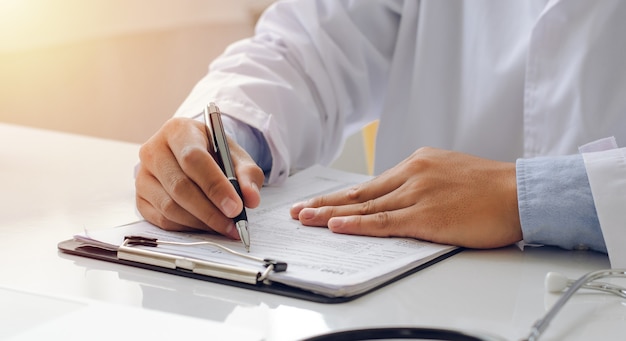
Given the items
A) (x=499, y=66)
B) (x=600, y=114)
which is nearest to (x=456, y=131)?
(x=499, y=66)

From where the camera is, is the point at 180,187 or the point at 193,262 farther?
the point at 180,187

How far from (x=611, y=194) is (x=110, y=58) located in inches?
62.1

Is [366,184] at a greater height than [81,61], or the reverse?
[81,61]

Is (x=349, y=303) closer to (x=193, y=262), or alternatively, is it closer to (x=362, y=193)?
(x=193, y=262)

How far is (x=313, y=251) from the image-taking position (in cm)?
62

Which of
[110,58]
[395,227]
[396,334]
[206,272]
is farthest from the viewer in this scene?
[110,58]

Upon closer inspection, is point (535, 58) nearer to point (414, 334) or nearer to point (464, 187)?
point (464, 187)

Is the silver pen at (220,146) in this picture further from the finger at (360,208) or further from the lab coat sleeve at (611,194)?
the lab coat sleeve at (611,194)

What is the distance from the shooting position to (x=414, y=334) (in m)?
0.45

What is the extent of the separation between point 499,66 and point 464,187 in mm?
416

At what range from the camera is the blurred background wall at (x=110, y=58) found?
1.77 meters

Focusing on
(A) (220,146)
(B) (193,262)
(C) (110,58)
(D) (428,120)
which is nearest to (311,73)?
(D) (428,120)

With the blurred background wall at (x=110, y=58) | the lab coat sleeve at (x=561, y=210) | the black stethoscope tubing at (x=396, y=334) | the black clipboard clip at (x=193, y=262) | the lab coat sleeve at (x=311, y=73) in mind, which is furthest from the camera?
the blurred background wall at (x=110, y=58)

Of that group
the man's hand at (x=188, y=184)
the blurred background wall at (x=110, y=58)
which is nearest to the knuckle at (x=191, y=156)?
the man's hand at (x=188, y=184)
